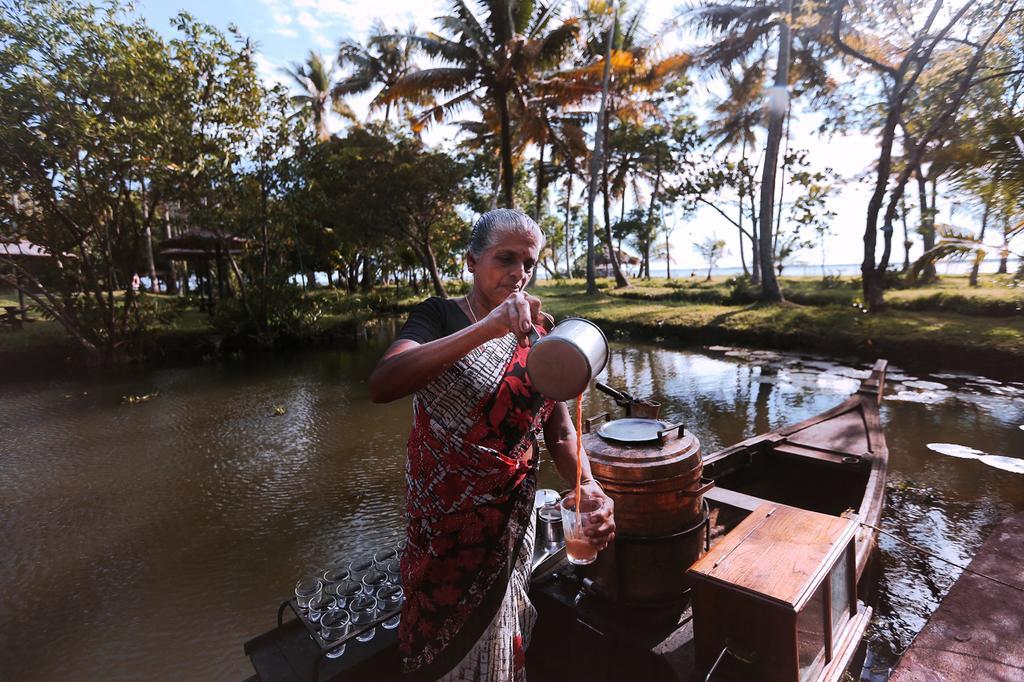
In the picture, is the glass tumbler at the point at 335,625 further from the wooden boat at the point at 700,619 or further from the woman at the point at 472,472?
the woman at the point at 472,472

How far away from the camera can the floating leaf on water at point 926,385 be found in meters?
8.26

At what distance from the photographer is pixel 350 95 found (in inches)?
936

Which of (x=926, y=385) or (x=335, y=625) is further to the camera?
(x=926, y=385)

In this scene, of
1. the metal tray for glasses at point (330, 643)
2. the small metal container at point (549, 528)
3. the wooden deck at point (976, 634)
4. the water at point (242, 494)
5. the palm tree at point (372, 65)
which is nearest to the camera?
the metal tray for glasses at point (330, 643)

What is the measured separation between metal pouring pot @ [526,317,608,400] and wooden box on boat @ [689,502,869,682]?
1139 millimetres

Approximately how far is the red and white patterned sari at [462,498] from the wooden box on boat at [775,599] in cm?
91

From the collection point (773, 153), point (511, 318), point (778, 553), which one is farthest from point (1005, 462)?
point (773, 153)

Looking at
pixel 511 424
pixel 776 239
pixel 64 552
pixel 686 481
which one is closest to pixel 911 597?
pixel 686 481

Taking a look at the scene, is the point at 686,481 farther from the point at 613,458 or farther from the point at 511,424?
the point at 511,424

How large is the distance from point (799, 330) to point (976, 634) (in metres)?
10.9

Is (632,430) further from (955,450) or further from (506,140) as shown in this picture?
(506,140)

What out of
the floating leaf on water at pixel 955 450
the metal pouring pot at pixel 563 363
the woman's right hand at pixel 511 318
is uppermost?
the woman's right hand at pixel 511 318

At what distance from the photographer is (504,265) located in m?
1.35

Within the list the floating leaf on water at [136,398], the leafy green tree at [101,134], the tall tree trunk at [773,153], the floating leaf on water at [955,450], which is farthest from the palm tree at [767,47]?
the floating leaf on water at [136,398]
